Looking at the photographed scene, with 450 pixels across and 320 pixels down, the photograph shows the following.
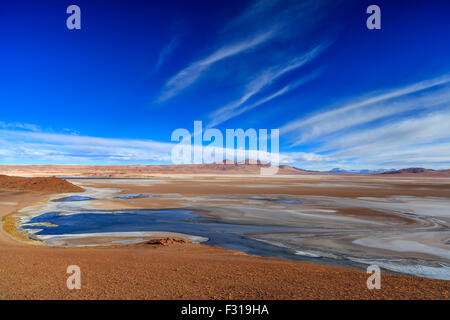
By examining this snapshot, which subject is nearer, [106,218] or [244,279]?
[244,279]

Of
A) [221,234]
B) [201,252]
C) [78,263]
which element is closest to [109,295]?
[78,263]

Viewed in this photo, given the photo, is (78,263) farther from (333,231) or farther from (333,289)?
(333,231)

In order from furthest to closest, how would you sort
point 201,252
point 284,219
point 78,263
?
point 284,219
point 201,252
point 78,263

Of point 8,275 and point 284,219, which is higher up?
point 8,275

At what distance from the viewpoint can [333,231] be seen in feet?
37.5

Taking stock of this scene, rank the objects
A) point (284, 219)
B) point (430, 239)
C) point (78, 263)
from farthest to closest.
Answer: point (284, 219)
point (430, 239)
point (78, 263)

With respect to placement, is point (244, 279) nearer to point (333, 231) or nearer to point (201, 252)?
point (201, 252)

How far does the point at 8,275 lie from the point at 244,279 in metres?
4.56
